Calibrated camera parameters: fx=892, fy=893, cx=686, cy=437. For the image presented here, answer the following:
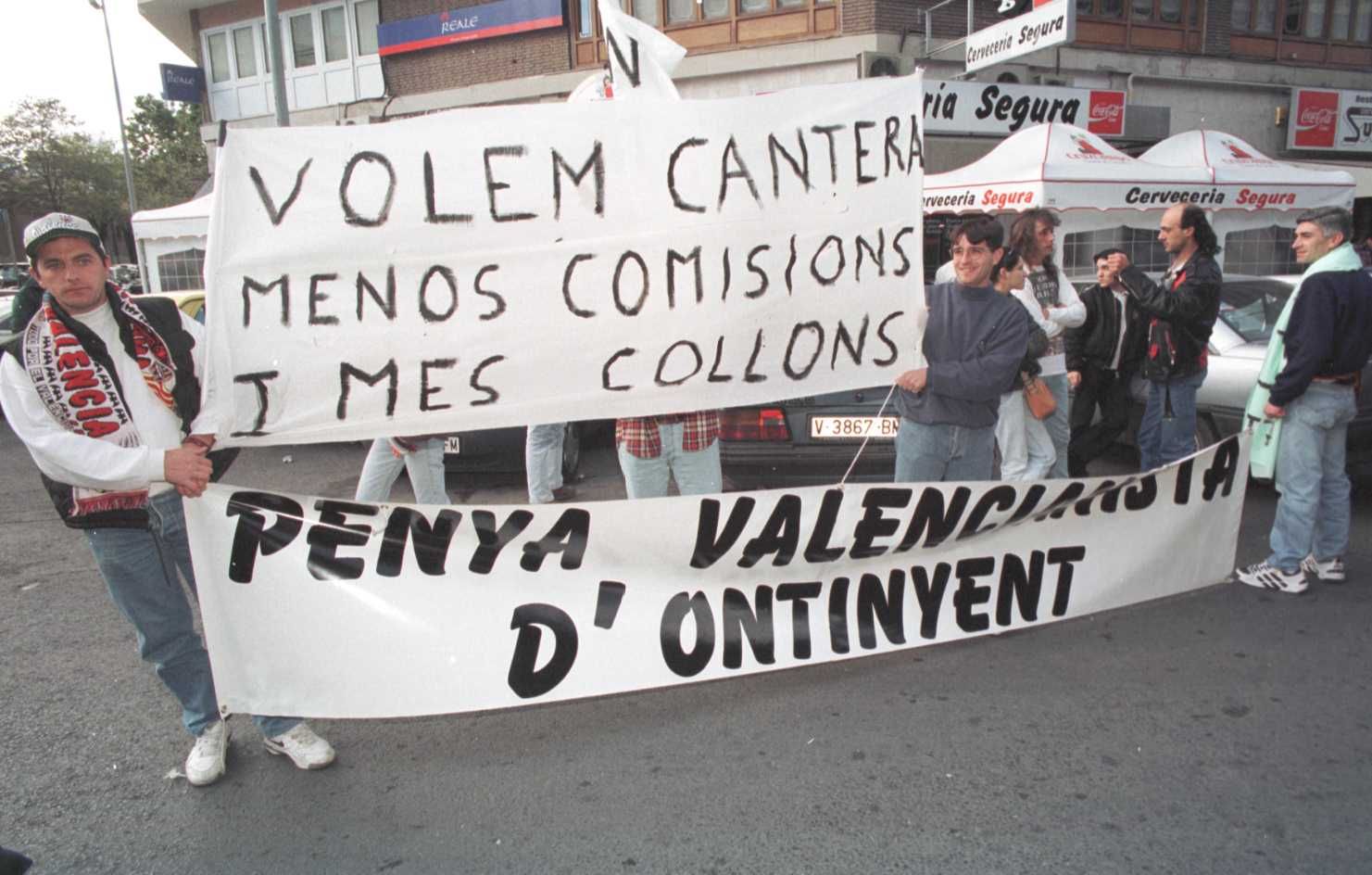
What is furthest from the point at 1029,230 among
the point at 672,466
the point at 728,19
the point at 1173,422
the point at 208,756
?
the point at 728,19

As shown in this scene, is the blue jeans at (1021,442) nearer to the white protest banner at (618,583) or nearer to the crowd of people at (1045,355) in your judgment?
the crowd of people at (1045,355)

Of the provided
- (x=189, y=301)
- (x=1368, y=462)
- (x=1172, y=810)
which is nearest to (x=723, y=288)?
A: (x=1172, y=810)

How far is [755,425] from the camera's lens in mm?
5105

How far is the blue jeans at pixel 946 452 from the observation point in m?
3.72

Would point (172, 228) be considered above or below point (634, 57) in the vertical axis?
below

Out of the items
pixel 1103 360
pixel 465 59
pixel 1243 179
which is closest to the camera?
pixel 1103 360

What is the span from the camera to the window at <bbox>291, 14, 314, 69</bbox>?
20.5 meters

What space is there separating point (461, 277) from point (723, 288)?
914 millimetres

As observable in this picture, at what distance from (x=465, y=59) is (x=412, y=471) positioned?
1658 cm

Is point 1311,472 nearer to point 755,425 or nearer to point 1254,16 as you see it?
point 755,425

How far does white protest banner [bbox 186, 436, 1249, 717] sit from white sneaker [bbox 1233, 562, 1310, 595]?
907 millimetres

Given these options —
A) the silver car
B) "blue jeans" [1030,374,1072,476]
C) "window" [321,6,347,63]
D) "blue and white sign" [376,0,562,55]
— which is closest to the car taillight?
"blue jeans" [1030,374,1072,476]

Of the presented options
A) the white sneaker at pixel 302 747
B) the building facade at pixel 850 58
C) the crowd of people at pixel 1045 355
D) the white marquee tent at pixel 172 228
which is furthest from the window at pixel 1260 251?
the white sneaker at pixel 302 747

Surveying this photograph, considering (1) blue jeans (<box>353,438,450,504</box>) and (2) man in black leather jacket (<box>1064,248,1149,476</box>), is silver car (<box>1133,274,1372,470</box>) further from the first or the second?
(1) blue jeans (<box>353,438,450,504</box>)
